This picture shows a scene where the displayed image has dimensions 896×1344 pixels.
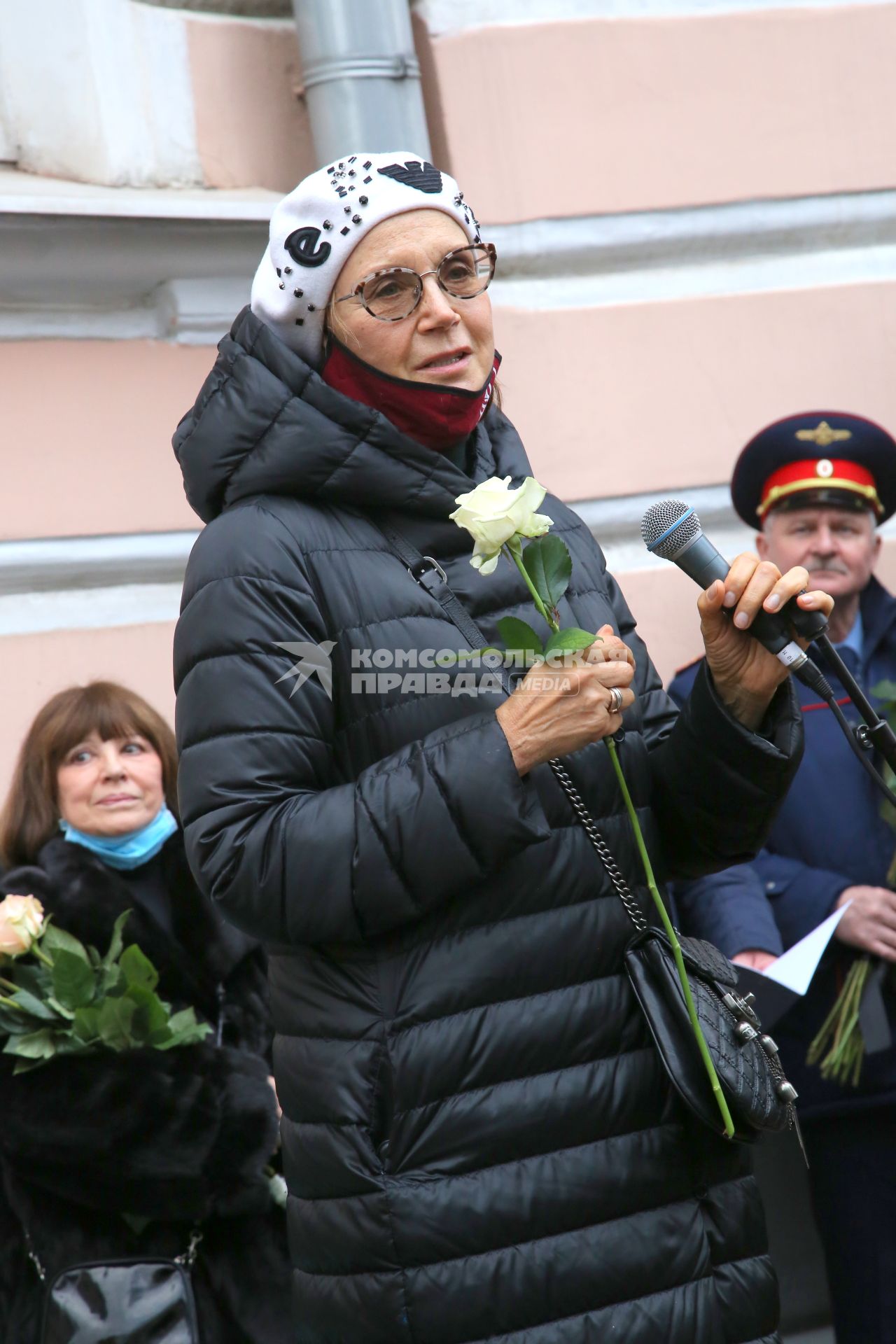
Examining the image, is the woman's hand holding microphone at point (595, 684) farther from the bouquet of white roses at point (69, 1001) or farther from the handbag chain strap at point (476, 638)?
the bouquet of white roses at point (69, 1001)

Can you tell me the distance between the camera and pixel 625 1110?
6.61 ft

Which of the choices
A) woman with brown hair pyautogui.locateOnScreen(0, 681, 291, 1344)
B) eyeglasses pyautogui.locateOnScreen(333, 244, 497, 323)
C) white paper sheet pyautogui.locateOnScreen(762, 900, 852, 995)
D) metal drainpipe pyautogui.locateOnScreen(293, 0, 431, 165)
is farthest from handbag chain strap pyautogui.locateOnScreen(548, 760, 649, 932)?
metal drainpipe pyautogui.locateOnScreen(293, 0, 431, 165)

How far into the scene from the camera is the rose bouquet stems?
1.87m

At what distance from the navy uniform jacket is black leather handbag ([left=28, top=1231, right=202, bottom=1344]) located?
122cm

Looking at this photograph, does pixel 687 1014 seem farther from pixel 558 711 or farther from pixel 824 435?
pixel 824 435

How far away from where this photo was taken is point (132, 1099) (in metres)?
2.95

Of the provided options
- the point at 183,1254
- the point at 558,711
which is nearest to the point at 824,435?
the point at 558,711

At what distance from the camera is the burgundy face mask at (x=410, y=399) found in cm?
215

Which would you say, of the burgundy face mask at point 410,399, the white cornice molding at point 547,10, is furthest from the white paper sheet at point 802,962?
the white cornice molding at point 547,10

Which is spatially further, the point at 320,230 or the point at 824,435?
the point at 824,435

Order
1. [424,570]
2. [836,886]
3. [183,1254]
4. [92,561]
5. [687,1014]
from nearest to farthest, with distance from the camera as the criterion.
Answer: [687,1014] < [424,570] < [183,1254] < [836,886] < [92,561]

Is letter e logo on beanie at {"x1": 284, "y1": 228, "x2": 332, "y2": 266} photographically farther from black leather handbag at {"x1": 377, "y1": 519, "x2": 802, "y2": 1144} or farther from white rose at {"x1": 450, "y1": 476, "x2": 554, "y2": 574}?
white rose at {"x1": 450, "y1": 476, "x2": 554, "y2": 574}

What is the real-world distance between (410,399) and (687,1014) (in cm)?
87

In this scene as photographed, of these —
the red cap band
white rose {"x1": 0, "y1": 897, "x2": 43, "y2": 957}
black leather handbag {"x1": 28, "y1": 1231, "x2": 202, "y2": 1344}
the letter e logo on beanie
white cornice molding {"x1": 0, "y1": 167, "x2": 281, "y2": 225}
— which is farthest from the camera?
the red cap band
